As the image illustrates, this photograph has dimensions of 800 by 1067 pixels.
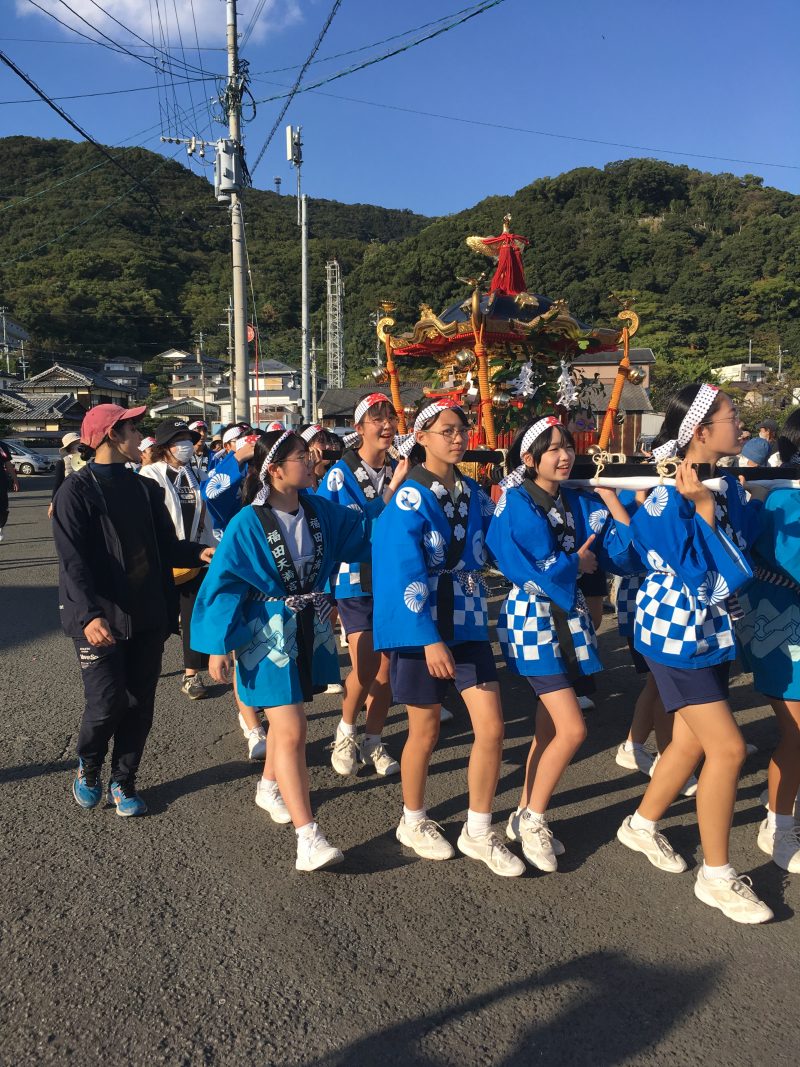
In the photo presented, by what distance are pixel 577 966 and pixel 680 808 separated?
1387mm

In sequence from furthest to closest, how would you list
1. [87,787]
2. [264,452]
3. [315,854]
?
[264,452], [87,787], [315,854]

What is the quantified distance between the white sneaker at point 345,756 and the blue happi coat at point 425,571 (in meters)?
1.28

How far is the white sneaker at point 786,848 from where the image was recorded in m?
2.96

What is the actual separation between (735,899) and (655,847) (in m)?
0.42

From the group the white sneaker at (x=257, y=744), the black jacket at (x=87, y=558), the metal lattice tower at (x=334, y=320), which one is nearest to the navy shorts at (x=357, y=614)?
the white sneaker at (x=257, y=744)

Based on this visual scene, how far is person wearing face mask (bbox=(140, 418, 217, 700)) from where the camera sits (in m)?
5.00

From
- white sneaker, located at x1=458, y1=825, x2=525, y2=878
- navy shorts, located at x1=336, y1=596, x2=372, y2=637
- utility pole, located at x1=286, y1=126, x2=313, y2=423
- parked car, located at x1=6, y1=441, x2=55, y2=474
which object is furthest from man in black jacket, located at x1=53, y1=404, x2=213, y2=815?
parked car, located at x1=6, y1=441, x2=55, y2=474

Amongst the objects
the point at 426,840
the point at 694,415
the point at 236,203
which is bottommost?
the point at 426,840

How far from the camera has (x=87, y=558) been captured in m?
3.31

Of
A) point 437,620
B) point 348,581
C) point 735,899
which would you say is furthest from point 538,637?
point 348,581

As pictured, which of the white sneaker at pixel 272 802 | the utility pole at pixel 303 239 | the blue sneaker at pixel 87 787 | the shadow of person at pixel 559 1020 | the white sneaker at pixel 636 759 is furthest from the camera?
the utility pole at pixel 303 239

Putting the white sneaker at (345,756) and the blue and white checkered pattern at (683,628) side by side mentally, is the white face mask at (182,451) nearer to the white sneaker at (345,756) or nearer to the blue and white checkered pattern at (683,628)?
the white sneaker at (345,756)

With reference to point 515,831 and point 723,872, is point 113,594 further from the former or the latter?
point 723,872

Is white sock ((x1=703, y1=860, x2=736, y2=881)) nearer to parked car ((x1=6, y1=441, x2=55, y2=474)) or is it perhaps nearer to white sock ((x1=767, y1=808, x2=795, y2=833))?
white sock ((x1=767, y1=808, x2=795, y2=833))
